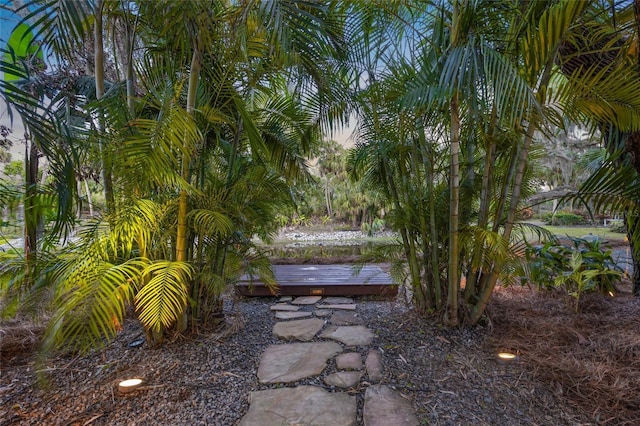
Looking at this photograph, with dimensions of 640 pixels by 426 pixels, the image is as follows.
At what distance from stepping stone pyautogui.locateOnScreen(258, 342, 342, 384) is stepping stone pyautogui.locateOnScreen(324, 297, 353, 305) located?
1.01 metres

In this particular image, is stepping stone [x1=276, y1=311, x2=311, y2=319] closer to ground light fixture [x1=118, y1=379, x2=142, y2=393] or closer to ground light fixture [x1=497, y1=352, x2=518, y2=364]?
ground light fixture [x1=118, y1=379, x2=142, y2=393]

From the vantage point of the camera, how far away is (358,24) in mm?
2104

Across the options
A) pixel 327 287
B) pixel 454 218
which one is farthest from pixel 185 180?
pixel 327 287

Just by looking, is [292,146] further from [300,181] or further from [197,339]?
[197,339]

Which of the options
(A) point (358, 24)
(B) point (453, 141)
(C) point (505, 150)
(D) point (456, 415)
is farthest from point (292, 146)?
(D) point (456, 415)

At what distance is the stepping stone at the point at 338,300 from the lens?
10.1ft

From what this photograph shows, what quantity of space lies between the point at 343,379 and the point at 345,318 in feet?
3.21

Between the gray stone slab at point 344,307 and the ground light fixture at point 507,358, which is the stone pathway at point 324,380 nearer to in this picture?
the gray stone slab at point 344,307

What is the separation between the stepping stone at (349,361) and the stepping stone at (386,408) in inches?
8.3

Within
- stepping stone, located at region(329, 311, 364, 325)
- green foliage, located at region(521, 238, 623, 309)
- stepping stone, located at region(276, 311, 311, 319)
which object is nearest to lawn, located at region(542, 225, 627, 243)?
green foliage, located at region(521, 238, 623, 309)

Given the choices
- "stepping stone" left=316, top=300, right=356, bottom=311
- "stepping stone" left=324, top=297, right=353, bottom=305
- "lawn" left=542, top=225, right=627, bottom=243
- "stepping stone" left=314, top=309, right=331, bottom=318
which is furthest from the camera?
"lawn" left=542, top=225, right=627, bottom=243

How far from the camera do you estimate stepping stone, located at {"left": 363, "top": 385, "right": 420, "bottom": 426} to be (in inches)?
50.8

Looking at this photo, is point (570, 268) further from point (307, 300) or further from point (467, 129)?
point (307, 300)

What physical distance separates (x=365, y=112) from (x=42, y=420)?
98.2 inches
